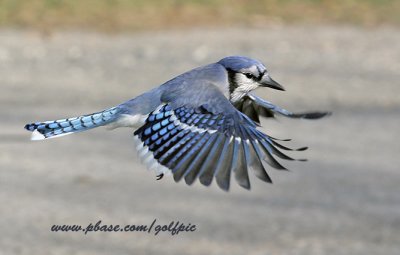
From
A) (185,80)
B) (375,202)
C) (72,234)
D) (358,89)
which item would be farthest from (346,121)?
(185,80)

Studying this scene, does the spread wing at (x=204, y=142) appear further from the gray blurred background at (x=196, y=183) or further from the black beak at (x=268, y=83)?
the gray blurred background at (x=196, y=183)

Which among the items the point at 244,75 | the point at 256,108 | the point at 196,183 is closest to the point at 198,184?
the point at 196,183

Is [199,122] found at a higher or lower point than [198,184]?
higher

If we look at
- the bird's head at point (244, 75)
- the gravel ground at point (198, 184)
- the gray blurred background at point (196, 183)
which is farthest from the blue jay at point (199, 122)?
the gravel ground at point (198, 184)

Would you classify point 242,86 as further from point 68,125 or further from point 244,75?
point 68,125

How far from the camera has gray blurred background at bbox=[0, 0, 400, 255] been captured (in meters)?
7.08

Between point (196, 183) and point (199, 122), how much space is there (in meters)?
4.04

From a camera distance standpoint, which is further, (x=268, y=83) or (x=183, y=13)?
(x=183, y=13)

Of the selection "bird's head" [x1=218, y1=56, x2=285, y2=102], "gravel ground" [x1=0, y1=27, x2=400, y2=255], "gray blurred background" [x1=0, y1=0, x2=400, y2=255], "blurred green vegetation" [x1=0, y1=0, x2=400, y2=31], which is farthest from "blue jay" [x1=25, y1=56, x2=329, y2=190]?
"blurred green vegetation" [x1=0, y1=0, x2=400, y2=31]

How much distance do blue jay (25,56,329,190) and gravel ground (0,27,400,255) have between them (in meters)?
3.25

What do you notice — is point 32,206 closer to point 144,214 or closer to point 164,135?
point 144,214

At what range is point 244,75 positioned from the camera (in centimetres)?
339

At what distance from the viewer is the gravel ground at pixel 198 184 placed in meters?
7.04

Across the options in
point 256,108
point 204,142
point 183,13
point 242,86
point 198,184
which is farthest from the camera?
point 183,13
